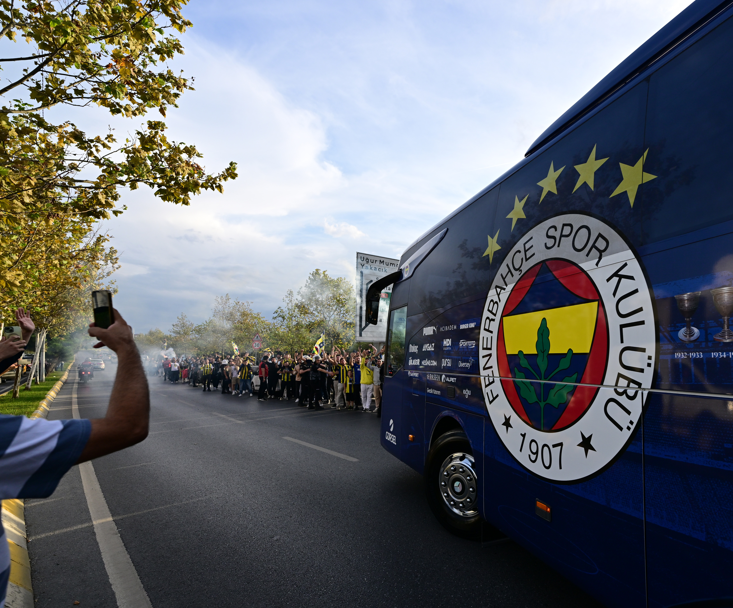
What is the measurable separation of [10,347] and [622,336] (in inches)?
136

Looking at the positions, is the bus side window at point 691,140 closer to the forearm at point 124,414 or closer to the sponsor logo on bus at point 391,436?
the forearm at point 124,414

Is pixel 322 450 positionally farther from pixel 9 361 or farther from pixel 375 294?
pixel 9 361

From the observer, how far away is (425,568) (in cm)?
351

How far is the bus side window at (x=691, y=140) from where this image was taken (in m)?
1.98

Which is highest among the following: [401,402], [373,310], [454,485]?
[373,310]

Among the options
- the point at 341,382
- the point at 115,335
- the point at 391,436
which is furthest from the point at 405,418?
the point at 341,382

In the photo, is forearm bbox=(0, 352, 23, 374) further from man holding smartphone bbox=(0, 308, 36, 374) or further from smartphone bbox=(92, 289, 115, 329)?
smartphone bbox=(92, 289, 115, 329)

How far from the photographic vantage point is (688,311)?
6.54ft

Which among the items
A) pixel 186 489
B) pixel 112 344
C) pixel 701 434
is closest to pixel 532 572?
pixel 701 434

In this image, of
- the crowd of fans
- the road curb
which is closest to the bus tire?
the road curb

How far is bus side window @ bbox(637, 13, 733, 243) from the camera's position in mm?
1983

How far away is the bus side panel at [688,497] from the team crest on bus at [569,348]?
7.0 inches

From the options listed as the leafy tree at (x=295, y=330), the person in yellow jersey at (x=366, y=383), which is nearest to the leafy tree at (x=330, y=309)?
the leafy tree at (x=295, y=330)

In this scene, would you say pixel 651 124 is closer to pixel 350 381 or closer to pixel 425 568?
pixel 425 568
